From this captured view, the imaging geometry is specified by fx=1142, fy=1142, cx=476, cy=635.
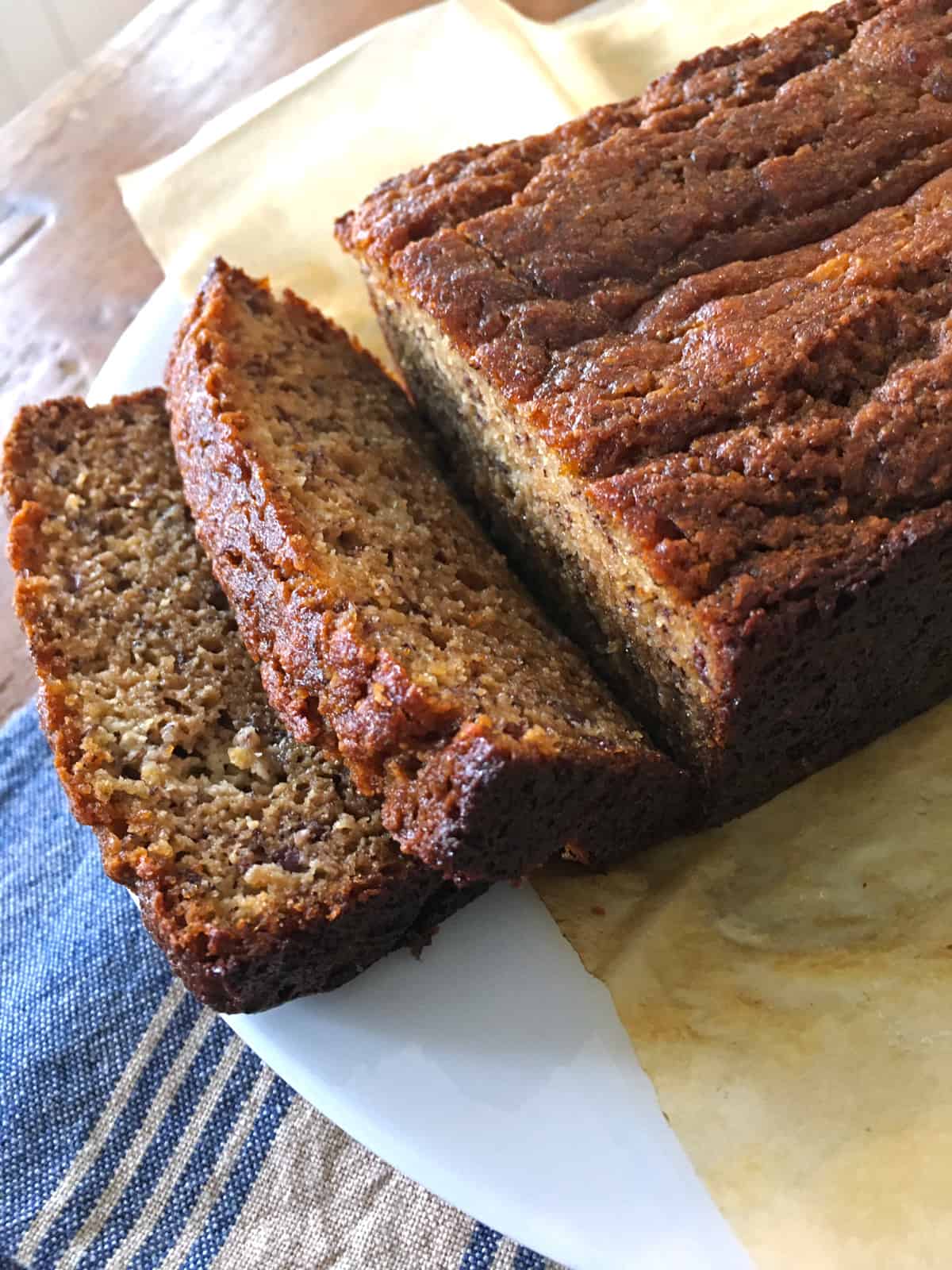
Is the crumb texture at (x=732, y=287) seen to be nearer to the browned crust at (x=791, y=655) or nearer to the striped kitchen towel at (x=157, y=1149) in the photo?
the browned crust at (x=791, y=655)

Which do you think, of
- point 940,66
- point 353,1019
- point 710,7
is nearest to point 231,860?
point 353,1019

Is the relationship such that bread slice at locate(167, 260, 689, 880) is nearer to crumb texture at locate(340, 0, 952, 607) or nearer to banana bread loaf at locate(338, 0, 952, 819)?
banana bread loaf at locate(338, 0, 952, 819)

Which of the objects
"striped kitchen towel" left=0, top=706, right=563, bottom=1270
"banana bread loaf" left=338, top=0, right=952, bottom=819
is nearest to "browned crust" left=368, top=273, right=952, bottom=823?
"banana bread loaf" left=338, top=0, right=952, bottom=819

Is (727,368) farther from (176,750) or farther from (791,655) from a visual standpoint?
(176,750)

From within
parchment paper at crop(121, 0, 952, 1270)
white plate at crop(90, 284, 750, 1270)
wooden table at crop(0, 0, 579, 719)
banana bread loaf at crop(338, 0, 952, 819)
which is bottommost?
parchment paper at crop(121, 0, 952, 1270)

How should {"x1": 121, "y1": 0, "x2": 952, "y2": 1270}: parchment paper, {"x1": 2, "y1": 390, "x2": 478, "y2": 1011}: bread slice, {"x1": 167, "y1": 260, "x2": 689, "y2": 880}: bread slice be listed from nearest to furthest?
{"x1": 121, "y1": 0, "x2": 952, "y2": 1270}: parchment paper < {"x1": 167, "y1": 260, "x2": 689, "y2": 880}: bread slice < {"x1": 2, "y1": 390, "x2": 478, "y2": 1011}: bread slice
